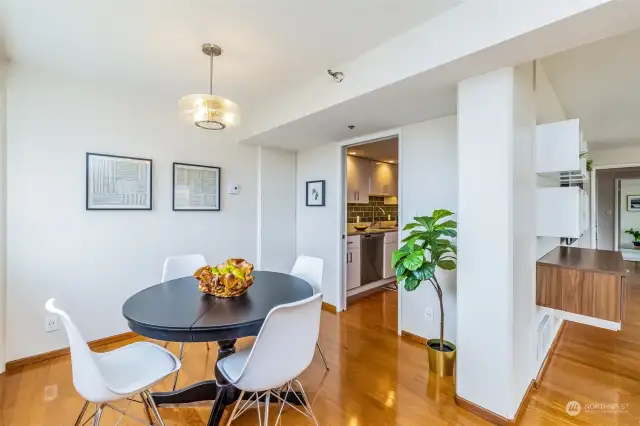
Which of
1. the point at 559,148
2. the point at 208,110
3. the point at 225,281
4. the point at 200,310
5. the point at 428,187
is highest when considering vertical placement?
the point at 208,110

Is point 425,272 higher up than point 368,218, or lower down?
lower down

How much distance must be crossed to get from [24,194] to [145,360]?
1.88 meters

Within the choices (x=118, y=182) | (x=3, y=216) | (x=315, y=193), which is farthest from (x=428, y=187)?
(x=3, y=216)

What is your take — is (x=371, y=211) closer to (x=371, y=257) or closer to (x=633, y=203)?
(x=371, y=257)

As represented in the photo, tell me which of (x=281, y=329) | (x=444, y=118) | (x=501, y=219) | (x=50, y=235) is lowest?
(x=281, y=329)

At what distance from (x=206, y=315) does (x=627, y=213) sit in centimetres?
1020

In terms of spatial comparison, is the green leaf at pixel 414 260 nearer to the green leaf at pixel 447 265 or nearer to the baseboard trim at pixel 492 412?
the green leaf at pixel 447 265

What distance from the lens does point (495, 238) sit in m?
1.75

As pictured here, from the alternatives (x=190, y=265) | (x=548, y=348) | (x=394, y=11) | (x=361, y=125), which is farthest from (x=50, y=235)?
(x=548, y=348)

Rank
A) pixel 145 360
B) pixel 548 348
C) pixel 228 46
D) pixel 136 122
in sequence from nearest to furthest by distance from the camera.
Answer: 1. pixel 145 360
2. pixel 228 46
3. pixel 548 348
4. pixel 136 122

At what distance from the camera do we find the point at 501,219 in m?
1.72

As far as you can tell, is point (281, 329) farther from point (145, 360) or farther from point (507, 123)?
point (507, 123)

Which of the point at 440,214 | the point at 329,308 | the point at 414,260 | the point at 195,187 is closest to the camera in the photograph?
the point at 414,260

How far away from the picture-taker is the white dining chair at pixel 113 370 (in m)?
1.28
